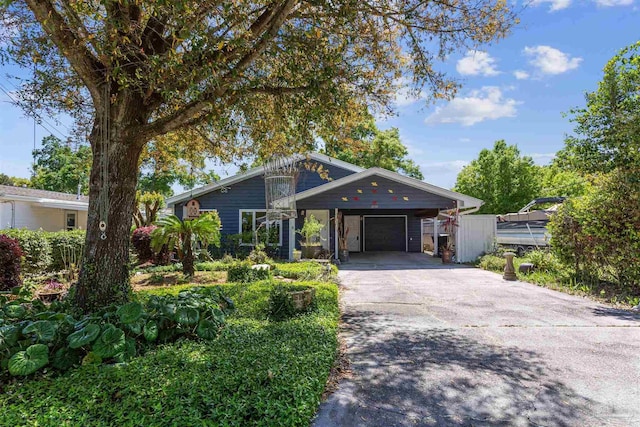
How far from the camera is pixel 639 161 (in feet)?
25.2

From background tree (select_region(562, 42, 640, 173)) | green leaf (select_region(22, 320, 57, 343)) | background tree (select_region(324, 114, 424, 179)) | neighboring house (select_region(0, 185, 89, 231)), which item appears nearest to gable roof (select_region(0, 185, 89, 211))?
neighboring house (select_region(0, 185, 89, 231))

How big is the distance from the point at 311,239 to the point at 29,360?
12.0 m

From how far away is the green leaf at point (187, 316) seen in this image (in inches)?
167

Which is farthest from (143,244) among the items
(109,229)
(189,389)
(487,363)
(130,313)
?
(487,363)

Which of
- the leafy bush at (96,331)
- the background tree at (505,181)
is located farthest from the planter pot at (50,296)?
the background tree at (505,181)

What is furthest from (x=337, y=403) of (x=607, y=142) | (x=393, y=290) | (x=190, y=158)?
(x=607, y=142)

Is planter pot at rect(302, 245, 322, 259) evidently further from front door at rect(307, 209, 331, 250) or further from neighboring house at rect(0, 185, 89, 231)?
neighboring house at rect(0, 185, 89, 231)

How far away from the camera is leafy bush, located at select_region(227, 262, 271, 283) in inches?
363

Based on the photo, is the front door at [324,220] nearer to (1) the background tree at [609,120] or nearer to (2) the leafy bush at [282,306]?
(1) the background tree at [609,120]

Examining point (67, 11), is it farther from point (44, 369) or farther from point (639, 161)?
point (639, 161)

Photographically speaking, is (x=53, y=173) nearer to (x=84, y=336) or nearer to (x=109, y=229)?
(x=109, y=229)

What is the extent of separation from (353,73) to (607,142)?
28.1 feet

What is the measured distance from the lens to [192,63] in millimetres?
4379

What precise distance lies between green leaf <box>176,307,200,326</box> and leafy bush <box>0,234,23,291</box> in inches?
Result: 211
